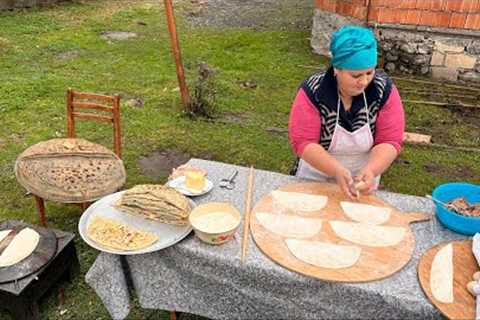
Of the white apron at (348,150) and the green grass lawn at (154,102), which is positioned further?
the green grass lawn at (154,102)

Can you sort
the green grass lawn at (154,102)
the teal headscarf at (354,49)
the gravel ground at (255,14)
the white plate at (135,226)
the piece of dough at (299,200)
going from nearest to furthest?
the white plate at (135,226)
the teal headscarf at (354,49)
the piece of dough at (299,200)
the green grass lawn at (154,102)
the gravel ground at (255,14)

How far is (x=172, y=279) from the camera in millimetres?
2271

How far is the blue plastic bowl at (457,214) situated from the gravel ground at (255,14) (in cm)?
845

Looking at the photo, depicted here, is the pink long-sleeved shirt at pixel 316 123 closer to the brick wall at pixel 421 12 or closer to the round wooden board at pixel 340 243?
the round wooden board at pixel 340 243

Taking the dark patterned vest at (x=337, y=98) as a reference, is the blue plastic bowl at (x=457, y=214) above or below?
below

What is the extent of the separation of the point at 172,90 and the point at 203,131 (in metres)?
1.44

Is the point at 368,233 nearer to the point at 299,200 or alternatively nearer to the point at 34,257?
the point at 299,200

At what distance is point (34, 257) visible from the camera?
2.83 m

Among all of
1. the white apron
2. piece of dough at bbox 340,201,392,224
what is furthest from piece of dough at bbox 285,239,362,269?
the white apron

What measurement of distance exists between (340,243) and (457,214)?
0.64 meters

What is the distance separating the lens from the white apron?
2711 mm

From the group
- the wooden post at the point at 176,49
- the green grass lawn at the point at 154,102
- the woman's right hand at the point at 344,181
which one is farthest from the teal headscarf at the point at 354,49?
the wooden post at the point at 176,49

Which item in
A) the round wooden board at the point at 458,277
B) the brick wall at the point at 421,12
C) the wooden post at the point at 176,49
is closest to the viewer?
the round wooden board at the point at 458,277

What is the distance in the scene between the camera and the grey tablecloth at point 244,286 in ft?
6.34
